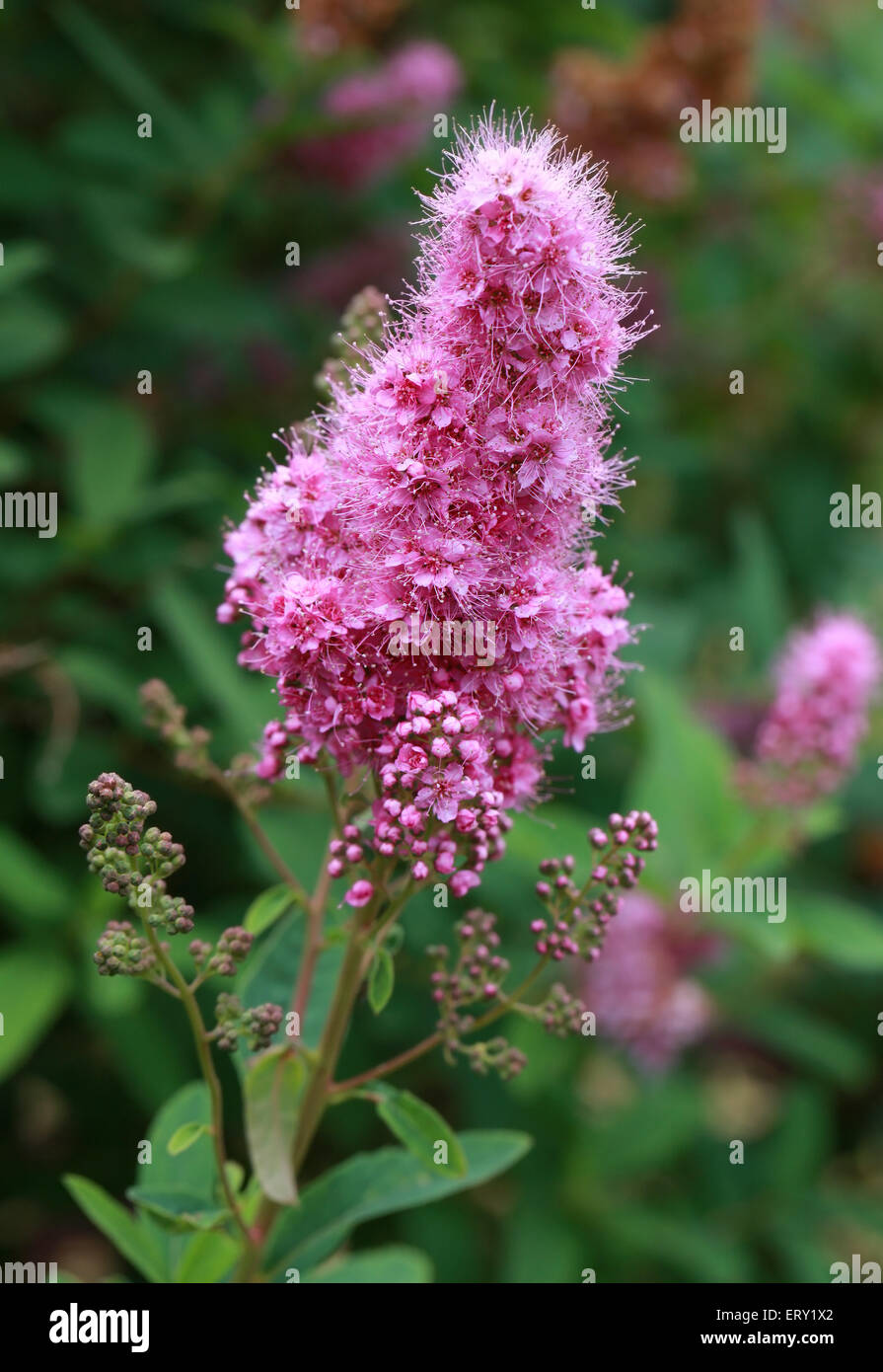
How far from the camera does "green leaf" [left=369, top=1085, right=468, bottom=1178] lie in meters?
1.63

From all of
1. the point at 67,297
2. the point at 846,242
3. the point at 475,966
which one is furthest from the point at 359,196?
the point at 475,966

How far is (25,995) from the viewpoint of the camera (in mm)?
2707

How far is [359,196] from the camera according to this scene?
151 inches

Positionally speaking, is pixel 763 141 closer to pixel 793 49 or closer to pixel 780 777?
pixel 793 49

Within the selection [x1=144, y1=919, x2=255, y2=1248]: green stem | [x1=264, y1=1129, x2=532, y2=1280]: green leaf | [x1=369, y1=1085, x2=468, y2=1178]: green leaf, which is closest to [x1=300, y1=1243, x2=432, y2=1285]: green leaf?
[x1=264, y1=1129, x2=532, y2=1280]: green leaf

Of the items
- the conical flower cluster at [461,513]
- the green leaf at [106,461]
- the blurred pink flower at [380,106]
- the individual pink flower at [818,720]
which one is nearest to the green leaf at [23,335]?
the green leaf at [106,461]

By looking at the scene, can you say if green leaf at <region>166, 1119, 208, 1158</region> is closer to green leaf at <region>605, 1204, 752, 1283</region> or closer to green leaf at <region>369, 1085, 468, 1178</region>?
green leaf at <region>369, 1085, 468, 1178</region>

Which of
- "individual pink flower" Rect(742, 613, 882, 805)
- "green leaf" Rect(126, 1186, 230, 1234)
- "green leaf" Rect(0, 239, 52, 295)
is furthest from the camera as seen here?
"individual pink flower" Rect(742, 613, 882, 805)

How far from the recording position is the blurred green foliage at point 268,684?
3.08 m

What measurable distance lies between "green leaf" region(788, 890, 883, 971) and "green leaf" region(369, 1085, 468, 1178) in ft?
5.69

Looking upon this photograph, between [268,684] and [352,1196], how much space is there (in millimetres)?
1592

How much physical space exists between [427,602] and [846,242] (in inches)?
164

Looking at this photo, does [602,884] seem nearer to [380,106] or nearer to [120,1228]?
[120,1228]

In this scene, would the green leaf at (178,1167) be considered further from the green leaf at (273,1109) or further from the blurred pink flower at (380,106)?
Result: the blurred pink flower at (380,106)
